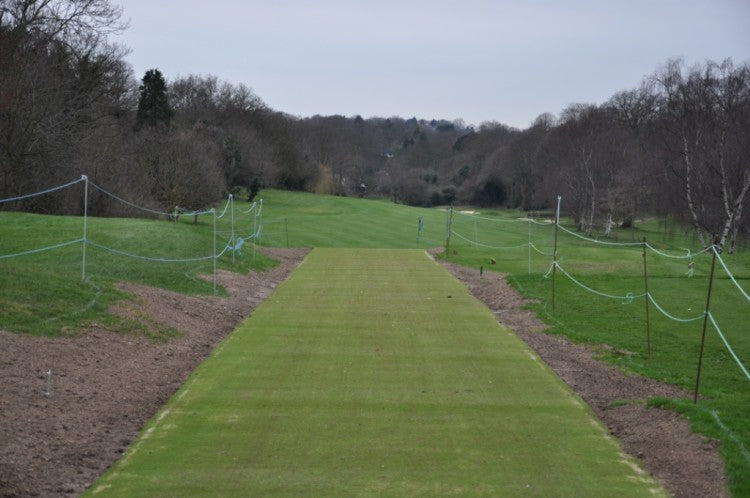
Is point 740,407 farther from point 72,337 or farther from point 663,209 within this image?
point 663,209

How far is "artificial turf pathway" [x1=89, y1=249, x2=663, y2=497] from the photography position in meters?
8.12

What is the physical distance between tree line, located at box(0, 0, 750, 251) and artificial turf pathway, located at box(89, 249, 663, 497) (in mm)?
24772

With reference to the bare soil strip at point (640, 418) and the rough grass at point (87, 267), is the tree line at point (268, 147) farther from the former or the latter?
the bare soil strip at point (640, 418)

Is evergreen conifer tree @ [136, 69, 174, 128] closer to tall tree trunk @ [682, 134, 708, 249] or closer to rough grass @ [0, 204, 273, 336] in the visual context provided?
rough grass @ [0, 204, 273, 336]

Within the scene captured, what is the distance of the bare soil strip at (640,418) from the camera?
8258 millimetres

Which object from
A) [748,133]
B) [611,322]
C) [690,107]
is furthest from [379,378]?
[690,107]

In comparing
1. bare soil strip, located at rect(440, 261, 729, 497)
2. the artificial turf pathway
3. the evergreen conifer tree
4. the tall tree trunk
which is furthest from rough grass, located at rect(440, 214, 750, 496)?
the evergreen conifer tree

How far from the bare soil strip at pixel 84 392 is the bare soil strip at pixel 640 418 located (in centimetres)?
626

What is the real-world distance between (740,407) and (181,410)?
7518mm

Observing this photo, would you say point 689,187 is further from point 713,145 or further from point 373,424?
point 373,424

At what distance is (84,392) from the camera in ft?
35.7

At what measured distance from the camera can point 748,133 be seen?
5091cm

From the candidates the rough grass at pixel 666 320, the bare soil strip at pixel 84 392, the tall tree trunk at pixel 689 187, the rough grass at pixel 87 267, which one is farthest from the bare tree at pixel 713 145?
the bare soil strip at pixel 84 392

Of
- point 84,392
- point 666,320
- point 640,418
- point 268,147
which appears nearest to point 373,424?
point 640,418
